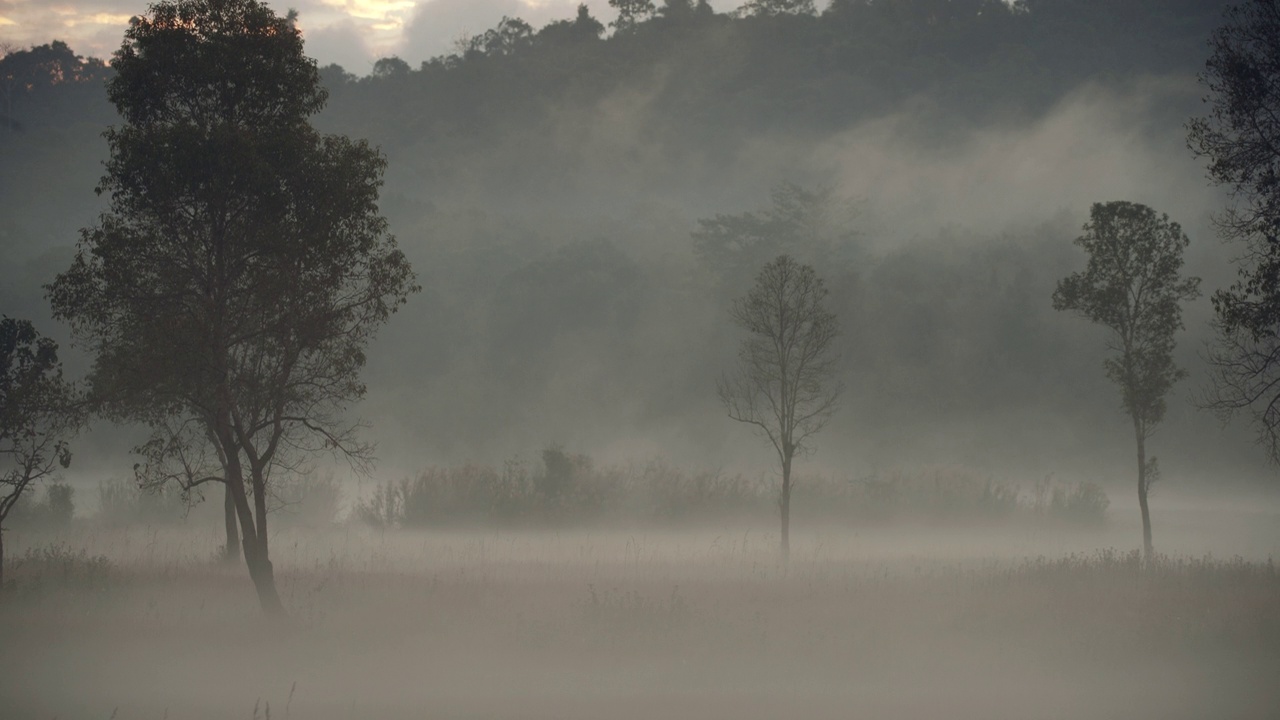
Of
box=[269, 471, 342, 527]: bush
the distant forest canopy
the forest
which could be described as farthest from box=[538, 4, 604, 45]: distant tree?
box=[269, 471, 342, 527]: bush

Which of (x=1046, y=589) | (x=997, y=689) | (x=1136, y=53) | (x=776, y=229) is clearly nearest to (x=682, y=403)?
(x=776, y=229)

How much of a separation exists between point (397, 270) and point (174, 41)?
4.91m

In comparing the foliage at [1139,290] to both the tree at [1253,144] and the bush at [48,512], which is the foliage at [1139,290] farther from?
the bush at [48,512]

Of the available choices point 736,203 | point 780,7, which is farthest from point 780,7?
point 736,203

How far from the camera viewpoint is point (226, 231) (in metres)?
15.5

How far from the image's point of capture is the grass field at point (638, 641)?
13680 mm

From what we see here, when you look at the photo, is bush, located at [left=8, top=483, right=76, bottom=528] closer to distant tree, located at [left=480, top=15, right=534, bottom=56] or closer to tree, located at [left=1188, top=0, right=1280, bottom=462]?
tree, located at [left=1188, top=0, right=1280, bottom=462]

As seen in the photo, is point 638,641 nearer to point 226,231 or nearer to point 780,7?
point 226,231

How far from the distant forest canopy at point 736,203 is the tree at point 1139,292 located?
3037 centimetres

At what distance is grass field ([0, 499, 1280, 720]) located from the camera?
13.7 m

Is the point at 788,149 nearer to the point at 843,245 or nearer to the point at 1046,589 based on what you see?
the point at 843,245

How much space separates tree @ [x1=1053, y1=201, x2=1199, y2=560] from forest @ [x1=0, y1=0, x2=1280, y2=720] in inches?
6.9

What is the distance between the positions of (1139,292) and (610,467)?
19004mm

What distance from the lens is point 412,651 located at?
15445 millimetres
